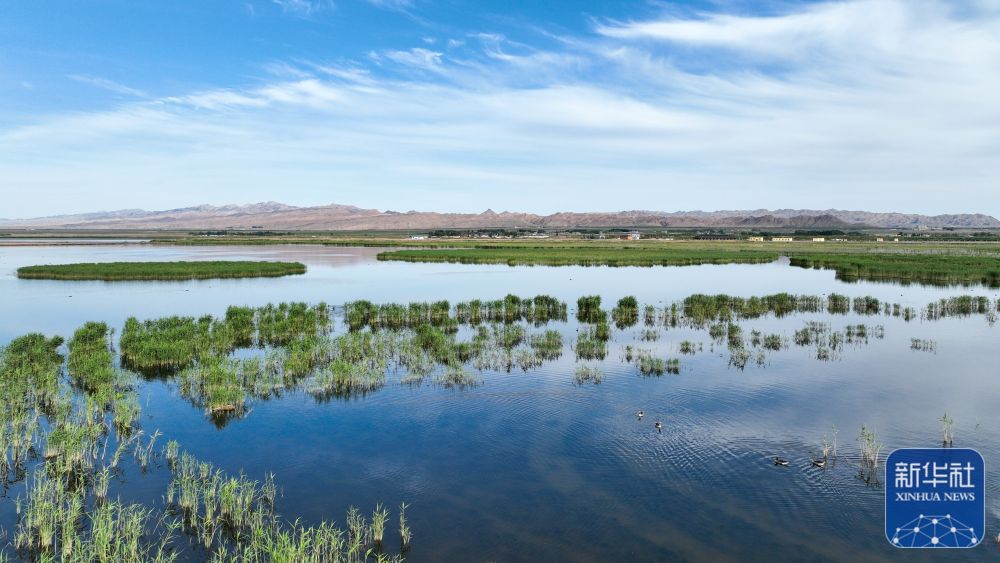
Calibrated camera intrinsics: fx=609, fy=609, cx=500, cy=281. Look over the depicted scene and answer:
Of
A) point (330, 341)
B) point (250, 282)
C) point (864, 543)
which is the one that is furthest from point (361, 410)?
point (250, 282)

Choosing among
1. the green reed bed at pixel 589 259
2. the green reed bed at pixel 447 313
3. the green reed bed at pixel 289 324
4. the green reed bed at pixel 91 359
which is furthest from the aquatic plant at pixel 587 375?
the green reed bed at pixel 589 259

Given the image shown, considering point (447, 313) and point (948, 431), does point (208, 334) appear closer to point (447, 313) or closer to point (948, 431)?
point (447, 313)

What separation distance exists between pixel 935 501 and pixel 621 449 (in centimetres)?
600

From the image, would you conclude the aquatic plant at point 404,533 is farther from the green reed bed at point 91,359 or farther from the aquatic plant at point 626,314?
the aquatic plant at point 626,314

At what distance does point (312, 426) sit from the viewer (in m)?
15.9

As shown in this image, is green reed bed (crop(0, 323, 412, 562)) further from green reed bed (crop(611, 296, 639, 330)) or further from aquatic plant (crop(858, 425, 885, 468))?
green reed bed (crop(611, 296, 639, 330))

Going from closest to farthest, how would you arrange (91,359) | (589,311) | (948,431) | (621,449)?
(621,449) < (948,431) < (91,359) < (589,311)

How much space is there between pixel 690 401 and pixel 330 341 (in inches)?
565

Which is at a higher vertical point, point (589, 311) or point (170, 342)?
point (170, 342)

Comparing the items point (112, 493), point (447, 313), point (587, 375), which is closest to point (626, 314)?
point (447, 313)

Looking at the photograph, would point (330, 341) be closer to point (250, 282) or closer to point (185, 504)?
point (185, 504)

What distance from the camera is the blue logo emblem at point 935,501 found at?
10578 mm

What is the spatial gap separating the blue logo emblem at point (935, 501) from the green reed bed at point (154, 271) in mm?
50669

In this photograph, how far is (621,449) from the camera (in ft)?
46.4
